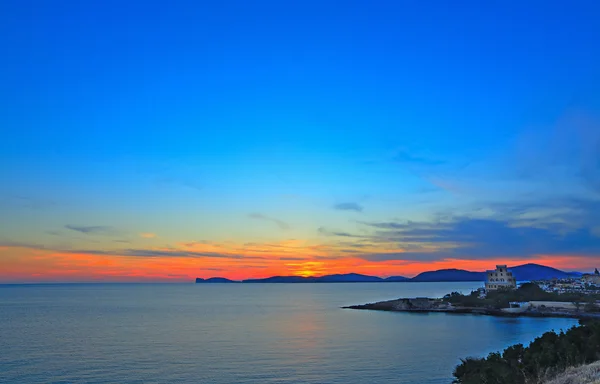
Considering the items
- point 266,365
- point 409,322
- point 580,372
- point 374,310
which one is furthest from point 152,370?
point 374,310

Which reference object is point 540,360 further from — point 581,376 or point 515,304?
point 515,304

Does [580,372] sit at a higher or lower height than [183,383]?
higher

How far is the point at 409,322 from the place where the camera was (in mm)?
101375

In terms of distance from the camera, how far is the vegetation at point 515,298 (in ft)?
410

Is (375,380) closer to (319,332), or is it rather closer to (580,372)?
(580,372)

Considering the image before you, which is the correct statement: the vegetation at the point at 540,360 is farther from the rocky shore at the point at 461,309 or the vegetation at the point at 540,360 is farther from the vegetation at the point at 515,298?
the vegetation at the point at 515,298

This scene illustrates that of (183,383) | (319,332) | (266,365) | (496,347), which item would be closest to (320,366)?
(266,365)

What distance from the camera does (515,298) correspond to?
134 m

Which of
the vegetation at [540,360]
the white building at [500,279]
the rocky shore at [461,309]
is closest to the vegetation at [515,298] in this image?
the rocky shore at [461,309]

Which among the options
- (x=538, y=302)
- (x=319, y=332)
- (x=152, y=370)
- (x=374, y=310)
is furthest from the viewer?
(x=374, y=310)

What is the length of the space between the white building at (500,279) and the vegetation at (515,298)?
38.7 feet

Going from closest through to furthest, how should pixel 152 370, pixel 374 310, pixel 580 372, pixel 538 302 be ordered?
pixel 580 372 → pixel 152 370 → pixel 538 302 → pixel 374 310

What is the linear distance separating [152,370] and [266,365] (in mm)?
11284

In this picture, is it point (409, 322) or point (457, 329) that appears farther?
point (409, 322)
